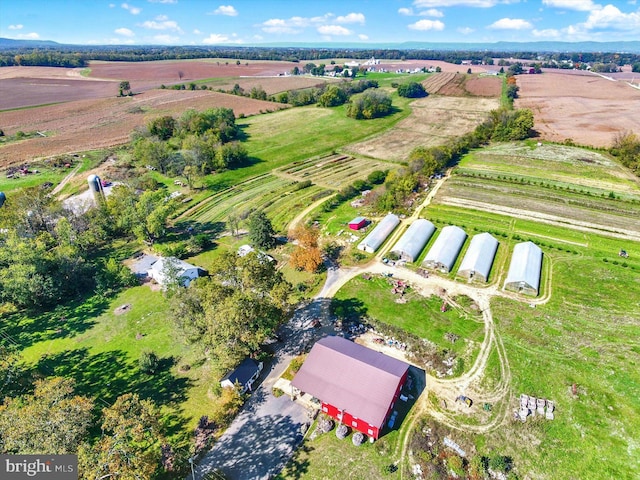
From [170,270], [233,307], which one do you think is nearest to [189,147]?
[170,270]

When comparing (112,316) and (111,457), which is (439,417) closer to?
(111,457)

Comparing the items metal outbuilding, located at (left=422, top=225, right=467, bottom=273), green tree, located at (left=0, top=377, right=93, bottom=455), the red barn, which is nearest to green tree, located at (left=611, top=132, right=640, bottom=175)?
metal outbuilding, located at (left=422, top=225, right=467, bottom=273)

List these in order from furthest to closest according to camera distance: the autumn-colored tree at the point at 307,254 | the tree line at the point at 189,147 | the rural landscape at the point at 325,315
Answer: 1. the tree line at the point at 189,147
2. the autumn-colored tree at the point at 307,254
3. the rural landscape at the point at 325,315

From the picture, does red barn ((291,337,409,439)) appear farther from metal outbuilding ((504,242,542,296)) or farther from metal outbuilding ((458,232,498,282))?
metal outbuilding ((504,242,542,296))

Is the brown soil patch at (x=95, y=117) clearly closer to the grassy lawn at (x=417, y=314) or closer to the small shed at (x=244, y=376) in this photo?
the small shed at (x=244, y=376)

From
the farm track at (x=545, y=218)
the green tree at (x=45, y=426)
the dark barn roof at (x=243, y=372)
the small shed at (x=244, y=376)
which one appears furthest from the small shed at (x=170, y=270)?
the farm track at (x=545, y=218)

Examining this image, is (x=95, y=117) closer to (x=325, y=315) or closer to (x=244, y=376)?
(x=325, y=315)
